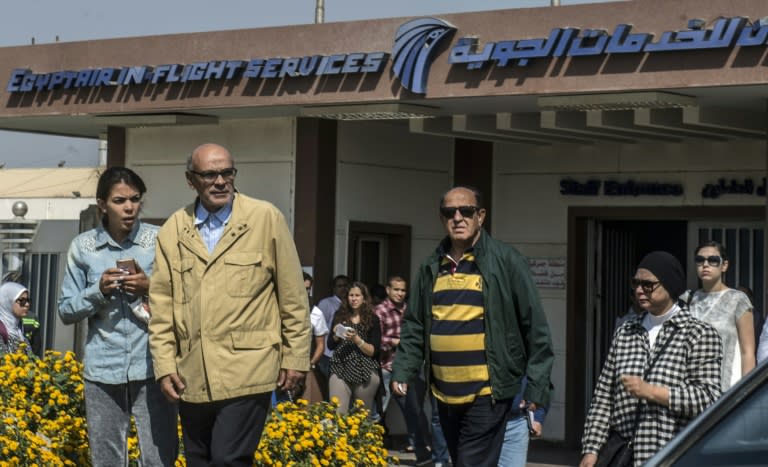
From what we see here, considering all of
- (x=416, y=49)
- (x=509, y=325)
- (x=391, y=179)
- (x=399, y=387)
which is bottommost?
(x=399, y=387)

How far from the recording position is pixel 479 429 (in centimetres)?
764

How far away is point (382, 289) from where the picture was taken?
16.9 meters

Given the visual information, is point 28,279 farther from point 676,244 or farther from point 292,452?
point 292,452

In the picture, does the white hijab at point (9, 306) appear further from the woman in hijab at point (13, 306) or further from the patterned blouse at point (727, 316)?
the patterned blouse at point (727, 316)

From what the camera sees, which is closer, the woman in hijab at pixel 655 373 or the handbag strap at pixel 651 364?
the woman in hijab at pixel 655 373

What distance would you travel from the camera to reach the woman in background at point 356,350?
15.1 meters

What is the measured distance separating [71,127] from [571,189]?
6.18 metres

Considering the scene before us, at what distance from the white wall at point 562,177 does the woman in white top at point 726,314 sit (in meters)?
5.44

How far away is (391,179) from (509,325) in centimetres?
978

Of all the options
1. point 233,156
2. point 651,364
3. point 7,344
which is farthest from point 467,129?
point 651,364

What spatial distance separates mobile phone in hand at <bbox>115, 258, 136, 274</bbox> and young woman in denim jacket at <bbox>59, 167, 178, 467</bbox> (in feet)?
0.05

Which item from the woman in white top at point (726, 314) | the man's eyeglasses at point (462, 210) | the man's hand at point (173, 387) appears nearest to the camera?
the man's hand at point (173, 387)

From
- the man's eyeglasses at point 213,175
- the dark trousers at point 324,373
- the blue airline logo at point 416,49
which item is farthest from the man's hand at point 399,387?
the dark trousers at point 324,373

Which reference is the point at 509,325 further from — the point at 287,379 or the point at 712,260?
the point at 712,260
